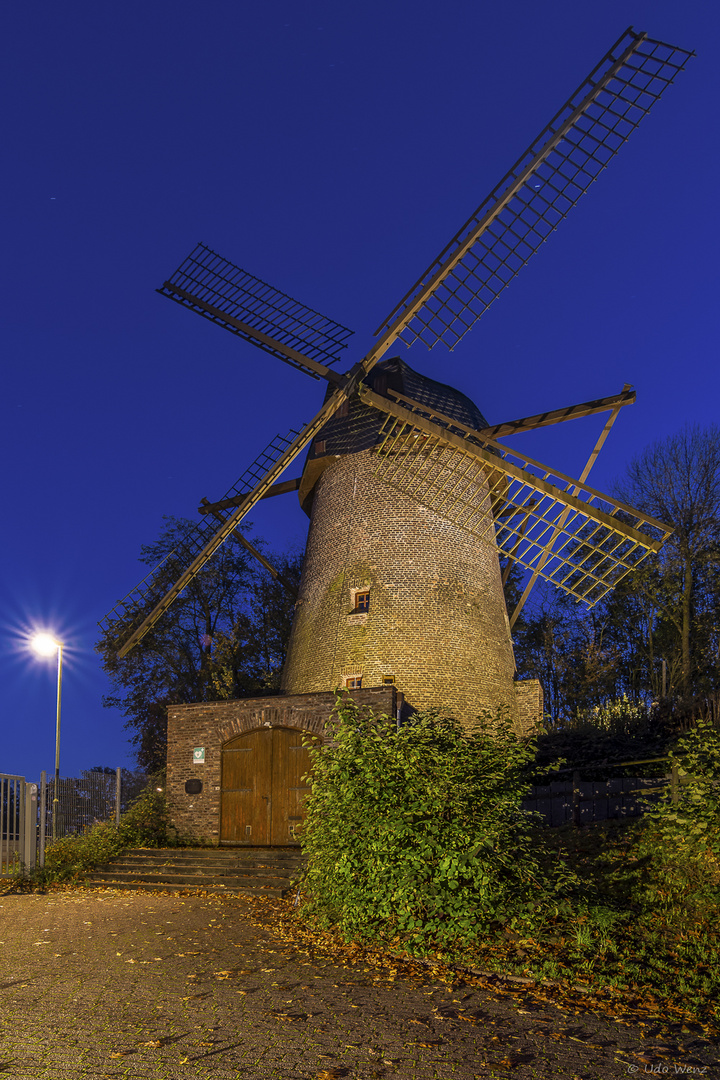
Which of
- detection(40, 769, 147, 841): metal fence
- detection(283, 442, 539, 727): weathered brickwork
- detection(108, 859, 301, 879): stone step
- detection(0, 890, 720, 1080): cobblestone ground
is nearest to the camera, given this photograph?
detection(0, 890, 720, 1080): cobblestone ground

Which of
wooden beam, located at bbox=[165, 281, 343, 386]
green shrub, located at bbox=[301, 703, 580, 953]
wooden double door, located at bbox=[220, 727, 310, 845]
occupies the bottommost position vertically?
wooden double door, located at bbox=[220, 727, 310, 845]

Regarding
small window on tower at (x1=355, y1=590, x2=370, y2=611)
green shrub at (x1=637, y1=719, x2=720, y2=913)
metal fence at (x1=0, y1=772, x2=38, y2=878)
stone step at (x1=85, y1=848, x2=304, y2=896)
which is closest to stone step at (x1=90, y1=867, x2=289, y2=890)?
stone step at (x1=85, y1=848, x2=304, y2=896)

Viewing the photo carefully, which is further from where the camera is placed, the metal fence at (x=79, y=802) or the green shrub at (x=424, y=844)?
the metal fence at (x=79, y=802)

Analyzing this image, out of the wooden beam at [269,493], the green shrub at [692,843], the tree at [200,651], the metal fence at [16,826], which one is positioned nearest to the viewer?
the green shrub at [692,843]

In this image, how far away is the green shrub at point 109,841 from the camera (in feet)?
43.8

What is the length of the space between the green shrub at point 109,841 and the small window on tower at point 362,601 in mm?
5382

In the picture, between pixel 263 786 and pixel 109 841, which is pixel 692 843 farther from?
pixel 109 841

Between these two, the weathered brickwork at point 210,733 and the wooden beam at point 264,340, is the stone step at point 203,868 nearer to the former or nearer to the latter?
the weathered brickwork at point 210,733

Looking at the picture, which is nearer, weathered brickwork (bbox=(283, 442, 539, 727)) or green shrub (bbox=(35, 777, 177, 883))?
green shrub (bbox=(35, 777, 177, 883))

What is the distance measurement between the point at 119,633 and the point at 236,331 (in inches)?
376

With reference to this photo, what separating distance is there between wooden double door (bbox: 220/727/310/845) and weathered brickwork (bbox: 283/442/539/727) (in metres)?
1.93

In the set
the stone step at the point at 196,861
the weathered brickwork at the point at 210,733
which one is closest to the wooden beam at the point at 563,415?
the weathered brickwork at the point at 210,733

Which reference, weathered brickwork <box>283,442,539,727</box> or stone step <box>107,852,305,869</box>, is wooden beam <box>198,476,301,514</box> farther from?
stone step <box>107,852,305,869</box>

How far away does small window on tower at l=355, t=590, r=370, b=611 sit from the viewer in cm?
1617
